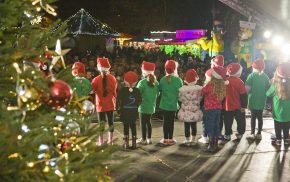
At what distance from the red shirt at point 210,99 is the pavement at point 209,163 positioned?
1.02 meters

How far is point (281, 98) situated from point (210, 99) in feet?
6.12

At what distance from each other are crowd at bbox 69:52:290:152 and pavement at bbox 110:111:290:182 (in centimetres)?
38

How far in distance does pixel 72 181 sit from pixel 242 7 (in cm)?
1463

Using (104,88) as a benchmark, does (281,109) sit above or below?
below

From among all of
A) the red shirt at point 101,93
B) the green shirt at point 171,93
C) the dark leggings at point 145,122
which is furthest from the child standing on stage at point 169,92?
the red shirt at point 101,93

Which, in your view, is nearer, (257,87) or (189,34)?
(257,87)

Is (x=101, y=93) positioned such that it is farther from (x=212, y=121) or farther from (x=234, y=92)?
(x=234, y=92)

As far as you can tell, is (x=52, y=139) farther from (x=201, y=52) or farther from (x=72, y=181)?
(x=201, y=52)

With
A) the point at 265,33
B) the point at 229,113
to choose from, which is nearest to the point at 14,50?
the point at 229,113

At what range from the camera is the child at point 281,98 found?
944 centimetres

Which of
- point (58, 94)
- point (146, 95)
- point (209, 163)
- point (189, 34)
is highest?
point (189, 34)

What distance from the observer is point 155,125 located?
1244cm

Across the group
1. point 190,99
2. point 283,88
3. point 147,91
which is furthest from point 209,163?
point 283,88

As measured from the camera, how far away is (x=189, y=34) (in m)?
29.2
